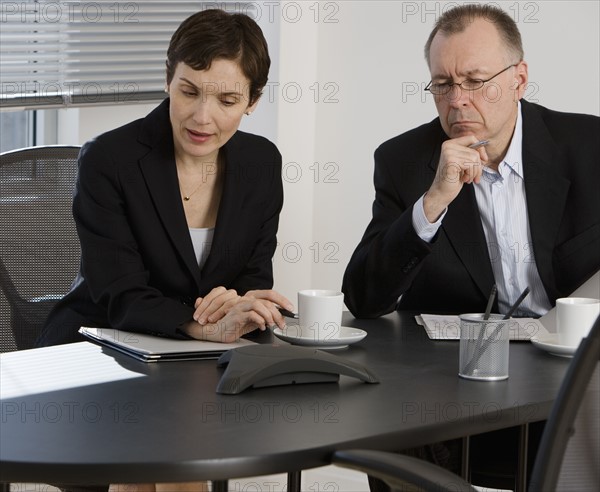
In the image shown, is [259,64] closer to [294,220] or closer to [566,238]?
[566,238]

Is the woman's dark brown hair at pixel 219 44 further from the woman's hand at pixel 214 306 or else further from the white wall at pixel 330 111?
the white wall at pixel 330 111

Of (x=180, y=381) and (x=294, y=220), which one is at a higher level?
(x=294, y=220)

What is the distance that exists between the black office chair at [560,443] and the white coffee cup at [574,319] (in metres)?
0.67

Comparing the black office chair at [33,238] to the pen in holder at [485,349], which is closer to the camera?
the pen in holder at [485,349]

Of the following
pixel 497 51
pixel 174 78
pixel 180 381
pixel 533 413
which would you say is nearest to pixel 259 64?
pixel 174 78

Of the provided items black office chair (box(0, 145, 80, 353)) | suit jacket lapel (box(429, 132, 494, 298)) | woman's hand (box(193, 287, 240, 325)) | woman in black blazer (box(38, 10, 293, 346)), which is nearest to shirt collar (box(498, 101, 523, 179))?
suit jacket lapel (box(429, 132, 494, 298))

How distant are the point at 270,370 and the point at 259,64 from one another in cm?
98

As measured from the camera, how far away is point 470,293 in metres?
2.28

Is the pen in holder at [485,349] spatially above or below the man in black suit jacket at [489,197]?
below

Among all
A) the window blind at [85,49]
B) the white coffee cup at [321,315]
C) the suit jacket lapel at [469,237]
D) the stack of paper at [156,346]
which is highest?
the window blind at [85,49]

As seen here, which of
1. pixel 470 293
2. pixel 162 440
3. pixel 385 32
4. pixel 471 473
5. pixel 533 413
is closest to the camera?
pixel 162 440

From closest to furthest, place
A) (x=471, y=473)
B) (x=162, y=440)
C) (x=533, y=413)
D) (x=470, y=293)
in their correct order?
1. (x=162, y=440)
2. (x=533, y=413)
3. (x=471, y=473)
4. (x=470, y=293)

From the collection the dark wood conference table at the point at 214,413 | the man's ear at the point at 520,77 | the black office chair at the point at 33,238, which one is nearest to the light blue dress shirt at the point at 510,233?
the man's ear at the point at 520,77

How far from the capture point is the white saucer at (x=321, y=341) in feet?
5.83
